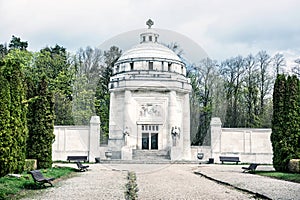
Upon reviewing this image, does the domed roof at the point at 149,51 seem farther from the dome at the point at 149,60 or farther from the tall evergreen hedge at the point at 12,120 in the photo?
the tall evergreen hedge at the point at 12,120

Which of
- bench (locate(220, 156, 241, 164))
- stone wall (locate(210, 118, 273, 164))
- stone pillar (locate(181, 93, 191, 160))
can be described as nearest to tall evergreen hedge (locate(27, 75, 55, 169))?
bench (locate(220, 156, 241, 164))

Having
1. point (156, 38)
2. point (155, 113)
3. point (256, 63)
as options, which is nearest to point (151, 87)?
point (155, 113)

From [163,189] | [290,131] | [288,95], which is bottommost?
[163,189]

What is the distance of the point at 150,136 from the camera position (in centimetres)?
3972

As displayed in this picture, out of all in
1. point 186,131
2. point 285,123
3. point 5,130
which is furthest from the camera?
point 186,131

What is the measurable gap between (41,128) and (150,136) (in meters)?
18.6

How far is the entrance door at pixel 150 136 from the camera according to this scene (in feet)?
130

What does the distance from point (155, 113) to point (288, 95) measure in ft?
61.9

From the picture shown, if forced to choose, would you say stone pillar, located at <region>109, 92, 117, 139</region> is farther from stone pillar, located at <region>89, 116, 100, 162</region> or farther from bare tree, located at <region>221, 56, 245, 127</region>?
bare tree, located at <region>221, 56, 245, 127</region>

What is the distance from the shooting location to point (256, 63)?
50656 mm

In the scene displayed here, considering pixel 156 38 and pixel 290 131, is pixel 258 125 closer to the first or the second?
pixel 156 38

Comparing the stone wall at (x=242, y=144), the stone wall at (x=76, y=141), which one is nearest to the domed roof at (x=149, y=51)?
the stone wall at (x=76, y=141)

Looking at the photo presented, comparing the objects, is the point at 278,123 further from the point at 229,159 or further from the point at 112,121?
the point at 112,121

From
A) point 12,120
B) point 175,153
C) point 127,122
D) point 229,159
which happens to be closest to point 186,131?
point 175,153
